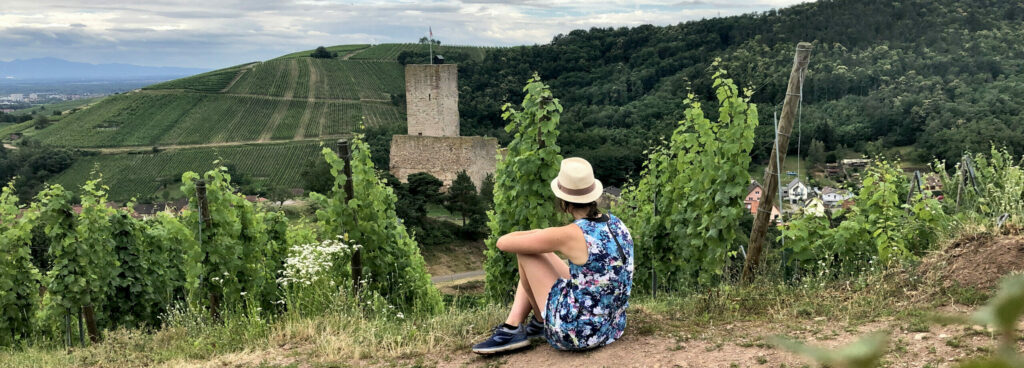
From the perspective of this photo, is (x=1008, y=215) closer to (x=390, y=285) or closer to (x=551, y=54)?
(x=390, y=285)

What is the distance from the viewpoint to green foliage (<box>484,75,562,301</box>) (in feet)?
20.8

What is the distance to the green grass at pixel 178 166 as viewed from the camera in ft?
131

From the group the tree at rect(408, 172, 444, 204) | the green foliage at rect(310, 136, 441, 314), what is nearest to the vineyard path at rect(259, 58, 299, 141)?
the tree at rect(408, 172, 444, 204)

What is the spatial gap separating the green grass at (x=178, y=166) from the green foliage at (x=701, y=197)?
112ft

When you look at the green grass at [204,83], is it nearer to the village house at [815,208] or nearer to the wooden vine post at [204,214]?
the wooden vine post at [204,214]

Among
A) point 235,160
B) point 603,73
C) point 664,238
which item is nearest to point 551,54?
point 603,73

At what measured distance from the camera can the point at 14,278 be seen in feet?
23.3

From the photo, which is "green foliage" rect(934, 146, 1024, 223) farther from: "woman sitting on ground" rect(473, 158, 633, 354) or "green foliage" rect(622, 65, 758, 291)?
"woman sitting on ground" rect(473, 158, 633, 354)

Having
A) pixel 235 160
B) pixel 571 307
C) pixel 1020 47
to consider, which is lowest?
pixel 235 160

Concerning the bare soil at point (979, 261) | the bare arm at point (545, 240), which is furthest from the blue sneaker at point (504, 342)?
the bare soil at point (979, 261)

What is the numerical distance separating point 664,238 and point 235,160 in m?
42.4

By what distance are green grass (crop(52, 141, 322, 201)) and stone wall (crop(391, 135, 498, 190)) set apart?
55.1 ft

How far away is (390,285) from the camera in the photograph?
7.10 metres

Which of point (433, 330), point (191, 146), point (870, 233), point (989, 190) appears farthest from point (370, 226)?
point (191, 146)
